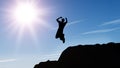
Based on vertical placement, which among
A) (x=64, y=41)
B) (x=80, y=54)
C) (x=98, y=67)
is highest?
(x=64, y=41)

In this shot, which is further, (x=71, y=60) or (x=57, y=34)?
(x=57, y=34)

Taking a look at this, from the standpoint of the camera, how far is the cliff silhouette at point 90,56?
989 inches

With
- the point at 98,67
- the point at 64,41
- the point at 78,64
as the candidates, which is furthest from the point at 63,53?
the point at 98,67

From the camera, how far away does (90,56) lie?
26281 mm

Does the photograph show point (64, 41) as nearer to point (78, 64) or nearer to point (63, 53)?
point (63, 53)

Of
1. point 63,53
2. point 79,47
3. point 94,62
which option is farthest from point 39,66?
point 94,62

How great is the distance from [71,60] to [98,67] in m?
3.69

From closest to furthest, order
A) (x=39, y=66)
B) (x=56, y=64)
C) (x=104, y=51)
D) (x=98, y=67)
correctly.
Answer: (x=98, y=67) → (x=104, y=51) → (x=56, y=64) → (x=39, y=66)

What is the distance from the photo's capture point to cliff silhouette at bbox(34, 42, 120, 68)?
82.4 ft

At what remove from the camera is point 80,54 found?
2703cm

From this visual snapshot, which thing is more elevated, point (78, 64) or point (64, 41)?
point (64, 41)

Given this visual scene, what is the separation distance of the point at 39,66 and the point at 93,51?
26.4 ft

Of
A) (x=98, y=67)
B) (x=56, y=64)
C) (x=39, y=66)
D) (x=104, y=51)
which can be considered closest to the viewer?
(x=98, y=67)

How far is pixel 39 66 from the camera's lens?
30.8m
